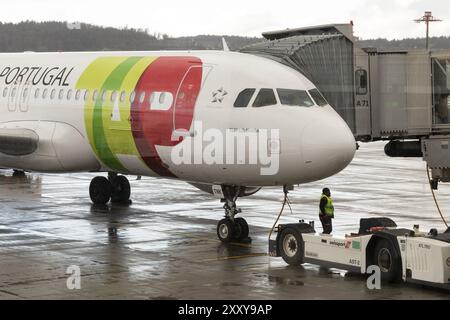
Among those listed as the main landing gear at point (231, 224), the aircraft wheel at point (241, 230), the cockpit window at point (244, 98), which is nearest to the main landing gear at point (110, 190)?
the main landing gear at point (231, 224)

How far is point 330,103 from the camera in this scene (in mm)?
22547

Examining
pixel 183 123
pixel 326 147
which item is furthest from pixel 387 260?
pixel 183 123

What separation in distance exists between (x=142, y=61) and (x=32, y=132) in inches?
140

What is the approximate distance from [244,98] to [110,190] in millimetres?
9132

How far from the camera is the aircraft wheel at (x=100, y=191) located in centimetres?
2847

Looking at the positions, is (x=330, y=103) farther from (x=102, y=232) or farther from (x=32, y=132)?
(x=32, y=132)

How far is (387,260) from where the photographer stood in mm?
17281

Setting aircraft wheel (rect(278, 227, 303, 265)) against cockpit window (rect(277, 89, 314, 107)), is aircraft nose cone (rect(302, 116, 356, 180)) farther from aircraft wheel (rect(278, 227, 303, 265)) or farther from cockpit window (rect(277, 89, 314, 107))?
aircraft wheel (rect(278, 227, 303, 265))

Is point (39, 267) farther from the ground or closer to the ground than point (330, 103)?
closer to the ground

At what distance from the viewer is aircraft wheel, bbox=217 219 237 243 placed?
21.6m

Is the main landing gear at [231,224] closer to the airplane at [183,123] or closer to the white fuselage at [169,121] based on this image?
the airplane at [183,123]

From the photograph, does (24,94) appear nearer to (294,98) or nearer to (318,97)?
(294,98)
